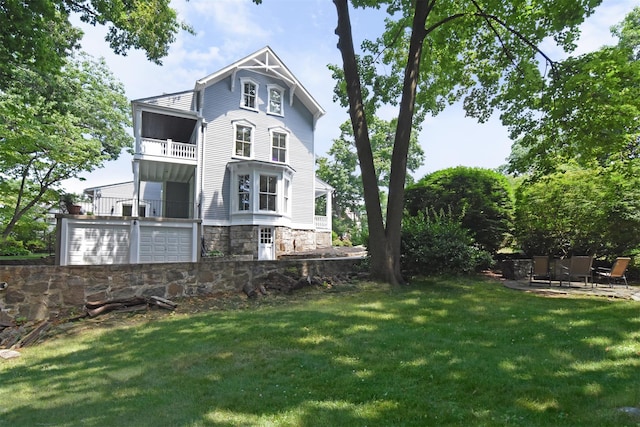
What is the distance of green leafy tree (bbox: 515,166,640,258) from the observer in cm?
991

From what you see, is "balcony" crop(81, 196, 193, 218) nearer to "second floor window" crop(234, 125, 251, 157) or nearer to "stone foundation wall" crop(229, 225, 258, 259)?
"stone foundation wall" crop(229, 225, 258, 259)

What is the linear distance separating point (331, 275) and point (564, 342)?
6.62 metres

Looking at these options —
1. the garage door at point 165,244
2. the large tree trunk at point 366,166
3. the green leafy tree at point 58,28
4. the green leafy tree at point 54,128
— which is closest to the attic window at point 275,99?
the green leafy tree at point 58,28

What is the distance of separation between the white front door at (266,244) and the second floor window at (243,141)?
4.23 meters

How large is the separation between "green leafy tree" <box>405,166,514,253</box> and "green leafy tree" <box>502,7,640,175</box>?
6.18ft

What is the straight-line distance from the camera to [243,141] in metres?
19.4

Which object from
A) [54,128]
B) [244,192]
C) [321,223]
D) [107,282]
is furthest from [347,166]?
[107,282]

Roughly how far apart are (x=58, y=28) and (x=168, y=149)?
5.92 metres

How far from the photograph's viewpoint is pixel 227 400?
3.37 metres

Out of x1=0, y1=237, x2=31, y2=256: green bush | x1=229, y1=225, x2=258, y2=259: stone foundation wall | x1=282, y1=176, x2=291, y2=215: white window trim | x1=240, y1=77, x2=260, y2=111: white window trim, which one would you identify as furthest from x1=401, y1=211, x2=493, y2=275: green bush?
x1=0, y1=237, x2=31, y2=256: green bush

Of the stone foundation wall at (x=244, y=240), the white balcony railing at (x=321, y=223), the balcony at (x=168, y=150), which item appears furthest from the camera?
the white balcony railing at (x=321, y=223)

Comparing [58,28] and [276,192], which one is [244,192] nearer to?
[276,192]

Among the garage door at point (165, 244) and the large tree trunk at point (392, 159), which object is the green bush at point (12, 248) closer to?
the garage door at point (165, 244)

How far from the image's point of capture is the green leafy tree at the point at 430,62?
9531mm
